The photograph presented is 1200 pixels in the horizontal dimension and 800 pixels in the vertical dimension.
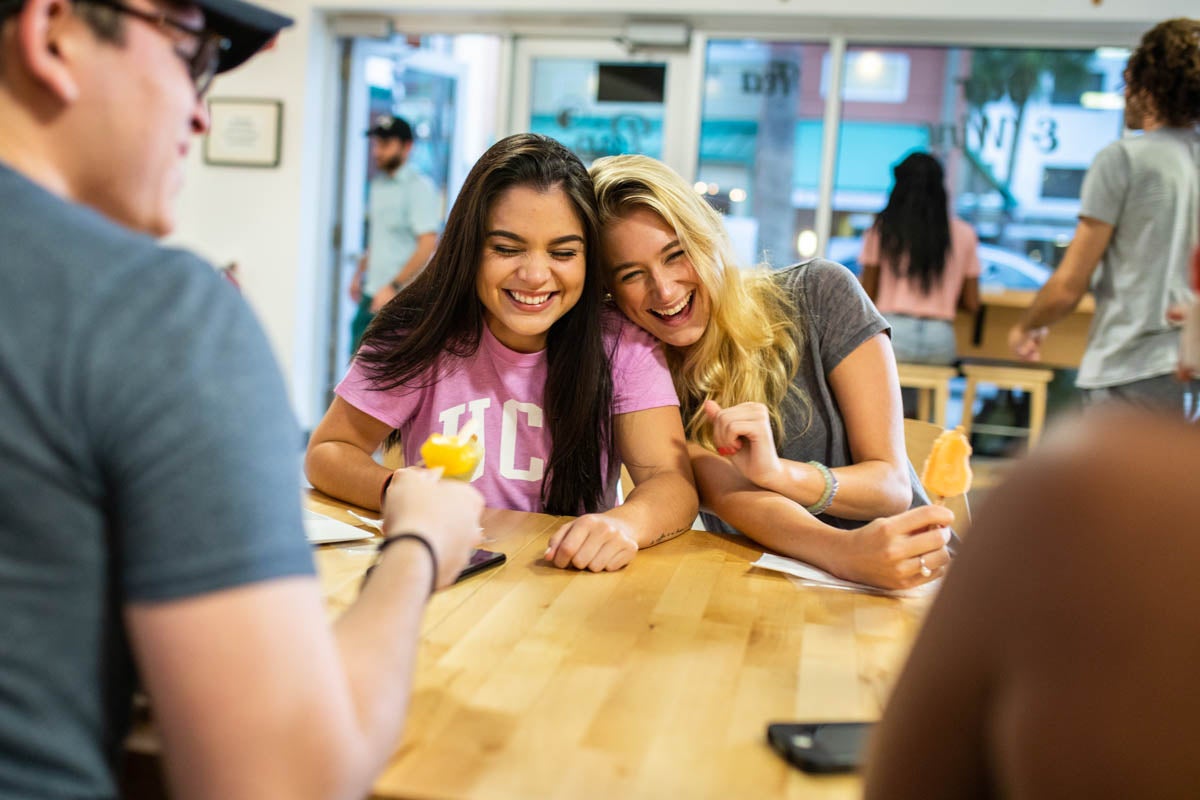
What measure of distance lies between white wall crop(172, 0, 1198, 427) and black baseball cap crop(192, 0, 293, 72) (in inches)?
227

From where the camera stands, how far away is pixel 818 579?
1797 mm

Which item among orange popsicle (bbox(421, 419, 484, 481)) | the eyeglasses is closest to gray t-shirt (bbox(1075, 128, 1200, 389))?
orange popsicle (bbox(421, 419, 484, 481))

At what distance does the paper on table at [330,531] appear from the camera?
184 centimetres

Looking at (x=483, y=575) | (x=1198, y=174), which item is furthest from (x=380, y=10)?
(x=483, y=575)

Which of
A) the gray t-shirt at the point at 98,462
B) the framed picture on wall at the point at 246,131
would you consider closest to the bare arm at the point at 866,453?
the gray t-shirt at the point at 98,462

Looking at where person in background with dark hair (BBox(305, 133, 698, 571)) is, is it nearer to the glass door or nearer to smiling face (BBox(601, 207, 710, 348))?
smiling face (BBox(601, 207, 710, 348))

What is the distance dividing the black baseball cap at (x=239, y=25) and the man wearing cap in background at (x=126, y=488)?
0.30ft

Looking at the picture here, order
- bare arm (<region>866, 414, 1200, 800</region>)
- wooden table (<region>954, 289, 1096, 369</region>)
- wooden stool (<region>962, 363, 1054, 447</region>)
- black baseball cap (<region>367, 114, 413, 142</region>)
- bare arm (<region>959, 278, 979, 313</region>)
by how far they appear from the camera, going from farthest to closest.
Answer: black baseball cap (<region>367, 114, 413, 142</region>), wooden table (<region>954, 289, 1096, 369</region>), bare arm (<region>959, 278, 979, 313</region>), wooden stool (<region>962, 363, 1054, 447</region>), bare arm (<region>866, 414, 1200, 800</region>)

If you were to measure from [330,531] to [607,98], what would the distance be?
18.1ft

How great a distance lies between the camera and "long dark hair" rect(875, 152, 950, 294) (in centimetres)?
573

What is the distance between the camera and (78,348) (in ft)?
2.52

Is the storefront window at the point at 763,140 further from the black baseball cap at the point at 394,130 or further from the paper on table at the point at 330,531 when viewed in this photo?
the paper on table at the point at 330,531

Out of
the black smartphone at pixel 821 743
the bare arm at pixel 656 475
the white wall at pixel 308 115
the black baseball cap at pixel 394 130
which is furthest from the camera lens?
the black baseball cap at pixel 394 130

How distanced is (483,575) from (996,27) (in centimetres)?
572
